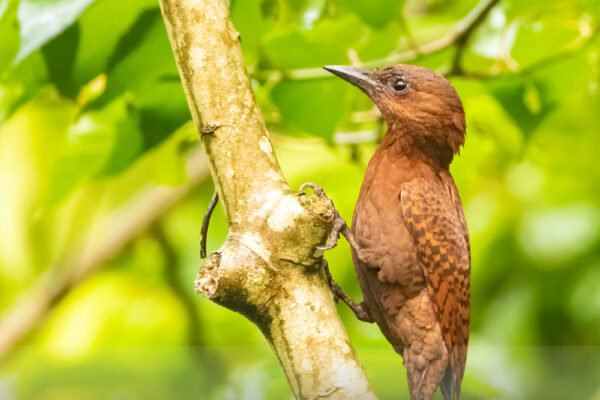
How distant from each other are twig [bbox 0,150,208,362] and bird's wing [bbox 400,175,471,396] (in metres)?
0.67

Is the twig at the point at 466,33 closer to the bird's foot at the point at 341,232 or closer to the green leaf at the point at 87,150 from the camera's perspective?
the bird's foot at the point at 341,232

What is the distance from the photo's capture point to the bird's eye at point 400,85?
3.50 ft

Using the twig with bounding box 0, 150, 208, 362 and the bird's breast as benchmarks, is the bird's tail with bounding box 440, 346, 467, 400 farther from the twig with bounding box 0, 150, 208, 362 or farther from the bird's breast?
the twig with bounding box 0, 150, 208, 362

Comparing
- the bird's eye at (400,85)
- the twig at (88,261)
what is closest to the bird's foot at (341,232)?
the bird's eye at (400,85)

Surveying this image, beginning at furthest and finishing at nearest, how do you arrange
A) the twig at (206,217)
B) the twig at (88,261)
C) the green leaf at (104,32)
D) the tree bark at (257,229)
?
1. the twig at (88,261)
2. the green leaf at (104,32)
3. the twig at (206,217)
4. the tree bark at (257,229)

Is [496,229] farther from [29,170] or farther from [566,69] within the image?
[29,170]

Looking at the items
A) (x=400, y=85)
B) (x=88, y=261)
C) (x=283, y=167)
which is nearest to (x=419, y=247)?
(x=400, y=85)

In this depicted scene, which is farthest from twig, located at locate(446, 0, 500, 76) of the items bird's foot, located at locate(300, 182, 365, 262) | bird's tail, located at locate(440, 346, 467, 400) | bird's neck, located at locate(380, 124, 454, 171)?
bird's tail, located at locate(440, 346, 467, 400)

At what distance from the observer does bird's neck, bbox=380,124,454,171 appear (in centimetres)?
106

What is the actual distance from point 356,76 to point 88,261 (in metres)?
0.89

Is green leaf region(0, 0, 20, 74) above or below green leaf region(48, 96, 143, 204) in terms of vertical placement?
above

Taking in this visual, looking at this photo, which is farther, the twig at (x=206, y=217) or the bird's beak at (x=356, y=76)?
the bird's beak at (x=356, y=76)

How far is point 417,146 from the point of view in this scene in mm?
1065

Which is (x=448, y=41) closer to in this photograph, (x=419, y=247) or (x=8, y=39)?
(x=419, y=247)
